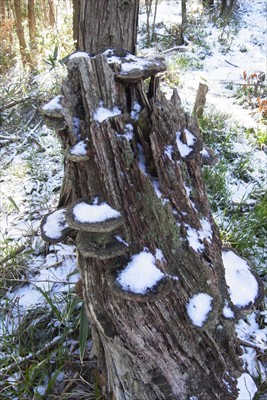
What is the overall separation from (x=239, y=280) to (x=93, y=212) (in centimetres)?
98

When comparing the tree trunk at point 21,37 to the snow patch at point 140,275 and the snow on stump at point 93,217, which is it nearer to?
the snow on stump at point 93,217

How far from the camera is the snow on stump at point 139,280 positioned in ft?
4.82

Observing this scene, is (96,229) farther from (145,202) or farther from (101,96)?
(101,96)

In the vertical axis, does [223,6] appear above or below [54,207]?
above

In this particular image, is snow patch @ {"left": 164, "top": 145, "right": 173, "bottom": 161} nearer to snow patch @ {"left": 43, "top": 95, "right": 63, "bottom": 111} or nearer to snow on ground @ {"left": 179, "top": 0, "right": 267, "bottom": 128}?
snow patch @ {"left": 43, "top": 95, "right": 63, "bottom": 111}

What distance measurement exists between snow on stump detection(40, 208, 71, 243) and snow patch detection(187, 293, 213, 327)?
0.78 metres

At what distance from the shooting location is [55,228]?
1943 mm

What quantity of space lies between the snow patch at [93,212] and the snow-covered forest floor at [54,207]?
885 mm

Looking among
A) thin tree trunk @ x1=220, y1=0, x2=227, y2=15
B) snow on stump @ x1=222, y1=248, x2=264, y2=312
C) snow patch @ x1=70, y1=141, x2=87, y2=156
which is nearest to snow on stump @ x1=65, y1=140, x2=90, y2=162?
snow patch @ x1=70, y1=141, x2=87, y2=156

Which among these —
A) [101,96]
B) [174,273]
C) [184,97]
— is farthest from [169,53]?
[174,273]

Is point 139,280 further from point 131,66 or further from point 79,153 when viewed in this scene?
point 131,66

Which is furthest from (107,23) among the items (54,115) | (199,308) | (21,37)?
(21,37)

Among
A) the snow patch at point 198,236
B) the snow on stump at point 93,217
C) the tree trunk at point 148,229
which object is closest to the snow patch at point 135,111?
the tree trunk at point 148,229

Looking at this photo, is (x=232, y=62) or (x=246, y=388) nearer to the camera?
(x=246, y=388)
